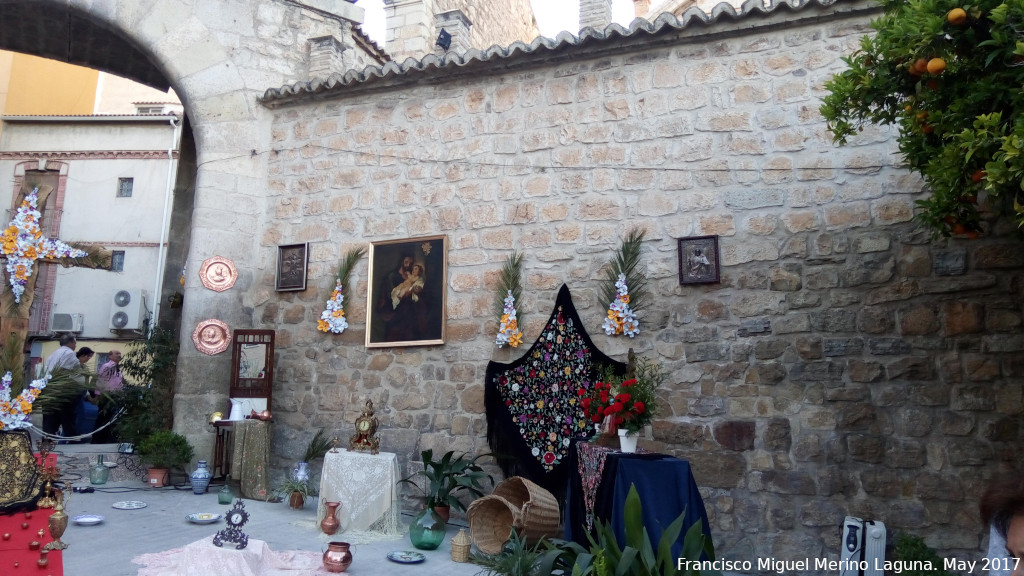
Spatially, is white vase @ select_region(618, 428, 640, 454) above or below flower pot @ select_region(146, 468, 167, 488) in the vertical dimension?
above

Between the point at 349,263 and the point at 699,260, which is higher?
the point at 349,263

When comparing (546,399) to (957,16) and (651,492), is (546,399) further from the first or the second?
(957,16)

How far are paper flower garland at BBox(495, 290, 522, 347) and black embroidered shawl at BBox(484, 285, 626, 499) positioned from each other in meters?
0.22

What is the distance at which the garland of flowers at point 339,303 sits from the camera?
7262 mm

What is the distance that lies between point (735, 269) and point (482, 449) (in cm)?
259

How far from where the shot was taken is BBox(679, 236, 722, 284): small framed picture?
19.3 feet

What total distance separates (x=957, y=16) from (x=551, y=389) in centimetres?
374

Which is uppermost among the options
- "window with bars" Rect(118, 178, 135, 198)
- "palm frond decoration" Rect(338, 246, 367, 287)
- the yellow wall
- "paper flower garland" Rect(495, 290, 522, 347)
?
the yellow wall

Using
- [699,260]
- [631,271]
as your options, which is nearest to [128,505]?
[631,271]

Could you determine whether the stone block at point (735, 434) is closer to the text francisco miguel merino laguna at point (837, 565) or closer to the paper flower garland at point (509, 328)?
the text francisco miguel merino laguna at point (837, 565)

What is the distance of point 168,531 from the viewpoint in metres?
5.32

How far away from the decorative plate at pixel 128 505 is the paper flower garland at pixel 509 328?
3.21 metres

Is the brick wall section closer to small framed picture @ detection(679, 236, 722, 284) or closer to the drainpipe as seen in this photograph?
small framed picture @ detection(679, 236, 722, 284)

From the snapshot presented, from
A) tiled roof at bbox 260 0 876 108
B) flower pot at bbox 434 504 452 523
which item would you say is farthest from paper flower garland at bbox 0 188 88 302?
flower pot at bbox 434 504 452 523
